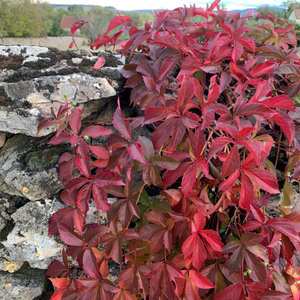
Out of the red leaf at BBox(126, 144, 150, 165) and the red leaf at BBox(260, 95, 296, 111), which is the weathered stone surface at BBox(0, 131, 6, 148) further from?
the red leaf at BBox(260, 95, 296, 111)

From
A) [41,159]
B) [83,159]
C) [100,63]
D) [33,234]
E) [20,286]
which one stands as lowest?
[20,286]

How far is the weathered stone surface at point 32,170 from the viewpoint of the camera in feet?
2.97

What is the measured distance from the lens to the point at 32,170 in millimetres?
920

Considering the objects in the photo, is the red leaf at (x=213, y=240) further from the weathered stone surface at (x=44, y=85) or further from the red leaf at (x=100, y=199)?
the weathered stone surface at (x=44, y=85)

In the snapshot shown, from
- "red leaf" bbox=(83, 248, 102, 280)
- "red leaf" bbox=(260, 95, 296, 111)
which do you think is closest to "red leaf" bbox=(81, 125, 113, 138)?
"red leaf" bbox=(83, 248, 102, 280)

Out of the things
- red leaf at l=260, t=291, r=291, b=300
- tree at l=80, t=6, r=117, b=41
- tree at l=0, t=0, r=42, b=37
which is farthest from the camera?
tree at l=80, t=6, r=117, b=41

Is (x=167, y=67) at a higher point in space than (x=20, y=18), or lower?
lower

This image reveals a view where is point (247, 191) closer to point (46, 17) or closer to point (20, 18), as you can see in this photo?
point (20, 18)

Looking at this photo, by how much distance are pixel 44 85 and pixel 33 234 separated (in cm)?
58

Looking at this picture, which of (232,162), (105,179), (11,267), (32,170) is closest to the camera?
(232,162)

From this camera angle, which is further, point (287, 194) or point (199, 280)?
point (287, 194)

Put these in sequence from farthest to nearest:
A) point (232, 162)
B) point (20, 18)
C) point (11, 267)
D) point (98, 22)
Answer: point (98, 22)
point (20, 18)
point (11, 267)
point (232, 162)

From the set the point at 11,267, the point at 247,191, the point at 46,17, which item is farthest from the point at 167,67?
the point at 46,17

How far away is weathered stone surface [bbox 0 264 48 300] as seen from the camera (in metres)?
1.07
